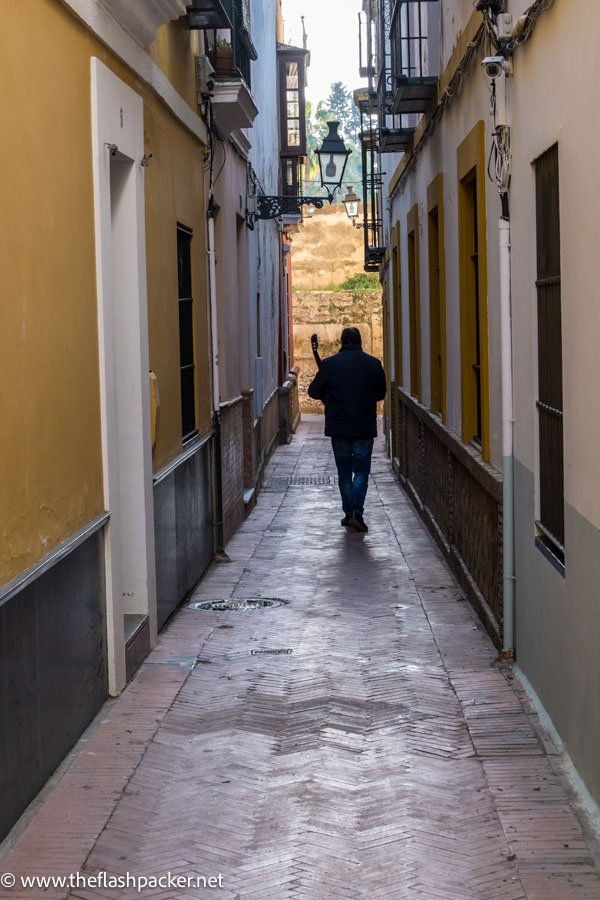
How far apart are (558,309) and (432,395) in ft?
20.8

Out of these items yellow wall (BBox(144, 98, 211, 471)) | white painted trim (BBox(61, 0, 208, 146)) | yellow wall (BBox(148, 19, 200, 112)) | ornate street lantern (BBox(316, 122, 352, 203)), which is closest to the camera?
white painted trim (BBox(61, 0, 208, 146))

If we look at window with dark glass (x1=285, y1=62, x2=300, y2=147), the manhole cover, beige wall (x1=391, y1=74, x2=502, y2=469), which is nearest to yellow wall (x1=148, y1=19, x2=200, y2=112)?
beige wall (x1=391, y1=74, x2=502, y2=469)

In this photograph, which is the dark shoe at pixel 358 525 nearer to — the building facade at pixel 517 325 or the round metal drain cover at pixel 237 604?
the building facade at pixel 517 325

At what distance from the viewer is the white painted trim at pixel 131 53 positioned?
5962 mm

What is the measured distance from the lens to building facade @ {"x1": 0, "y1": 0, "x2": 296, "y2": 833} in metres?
4.77

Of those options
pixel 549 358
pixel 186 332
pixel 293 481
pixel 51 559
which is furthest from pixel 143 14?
pixel 293 481

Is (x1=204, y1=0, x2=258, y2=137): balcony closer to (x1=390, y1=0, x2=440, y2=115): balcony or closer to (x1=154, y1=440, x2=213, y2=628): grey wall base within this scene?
(x1=390, y1=0, x2=440, y2=115): balcony

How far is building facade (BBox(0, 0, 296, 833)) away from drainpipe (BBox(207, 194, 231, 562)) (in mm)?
25

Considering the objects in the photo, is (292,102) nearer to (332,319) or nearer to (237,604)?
(332,319)

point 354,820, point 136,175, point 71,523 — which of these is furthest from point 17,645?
point 136,175

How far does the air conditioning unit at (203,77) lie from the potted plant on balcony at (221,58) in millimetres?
410

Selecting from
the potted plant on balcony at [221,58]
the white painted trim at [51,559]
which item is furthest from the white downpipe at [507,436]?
the potted plant on balcony at [221,58]

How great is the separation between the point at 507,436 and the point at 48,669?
2914mm

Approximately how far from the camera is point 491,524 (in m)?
7.74
